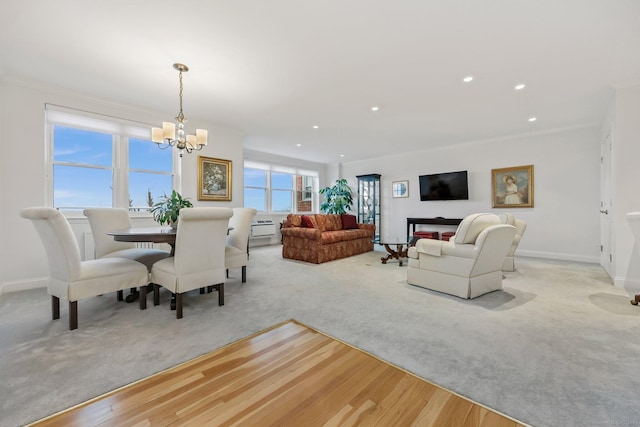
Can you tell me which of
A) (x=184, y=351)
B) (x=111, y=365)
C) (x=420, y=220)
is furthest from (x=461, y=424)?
(x=420, y=220)

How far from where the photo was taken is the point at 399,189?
7.38m

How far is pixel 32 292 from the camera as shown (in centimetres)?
315

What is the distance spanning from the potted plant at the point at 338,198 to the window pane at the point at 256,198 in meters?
1.84

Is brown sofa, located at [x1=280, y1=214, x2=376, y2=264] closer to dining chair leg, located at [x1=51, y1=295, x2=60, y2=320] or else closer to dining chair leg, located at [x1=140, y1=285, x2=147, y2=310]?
dining chair leg, located at [x1=140, y1=285, x2=147, y2=310]

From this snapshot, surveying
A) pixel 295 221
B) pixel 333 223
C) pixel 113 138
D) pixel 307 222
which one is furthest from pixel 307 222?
pixel 113 138

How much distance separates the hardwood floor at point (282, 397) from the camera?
1.24m

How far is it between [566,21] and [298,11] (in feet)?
7.01

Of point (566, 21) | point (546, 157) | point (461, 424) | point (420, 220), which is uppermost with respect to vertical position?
point (566, 21)

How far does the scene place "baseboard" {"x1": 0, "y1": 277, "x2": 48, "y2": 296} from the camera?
3148 mm

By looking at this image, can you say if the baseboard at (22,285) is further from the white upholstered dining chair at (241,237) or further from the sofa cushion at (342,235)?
the sofa cushion at (342,235)

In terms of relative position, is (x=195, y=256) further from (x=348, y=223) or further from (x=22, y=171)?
(x=348, y=223)

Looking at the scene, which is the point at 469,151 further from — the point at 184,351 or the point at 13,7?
the point at 13,7

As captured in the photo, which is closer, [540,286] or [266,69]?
[266,69]

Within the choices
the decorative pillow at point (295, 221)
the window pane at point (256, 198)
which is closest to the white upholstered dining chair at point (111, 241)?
the decorative pillow at point (295, 221)
